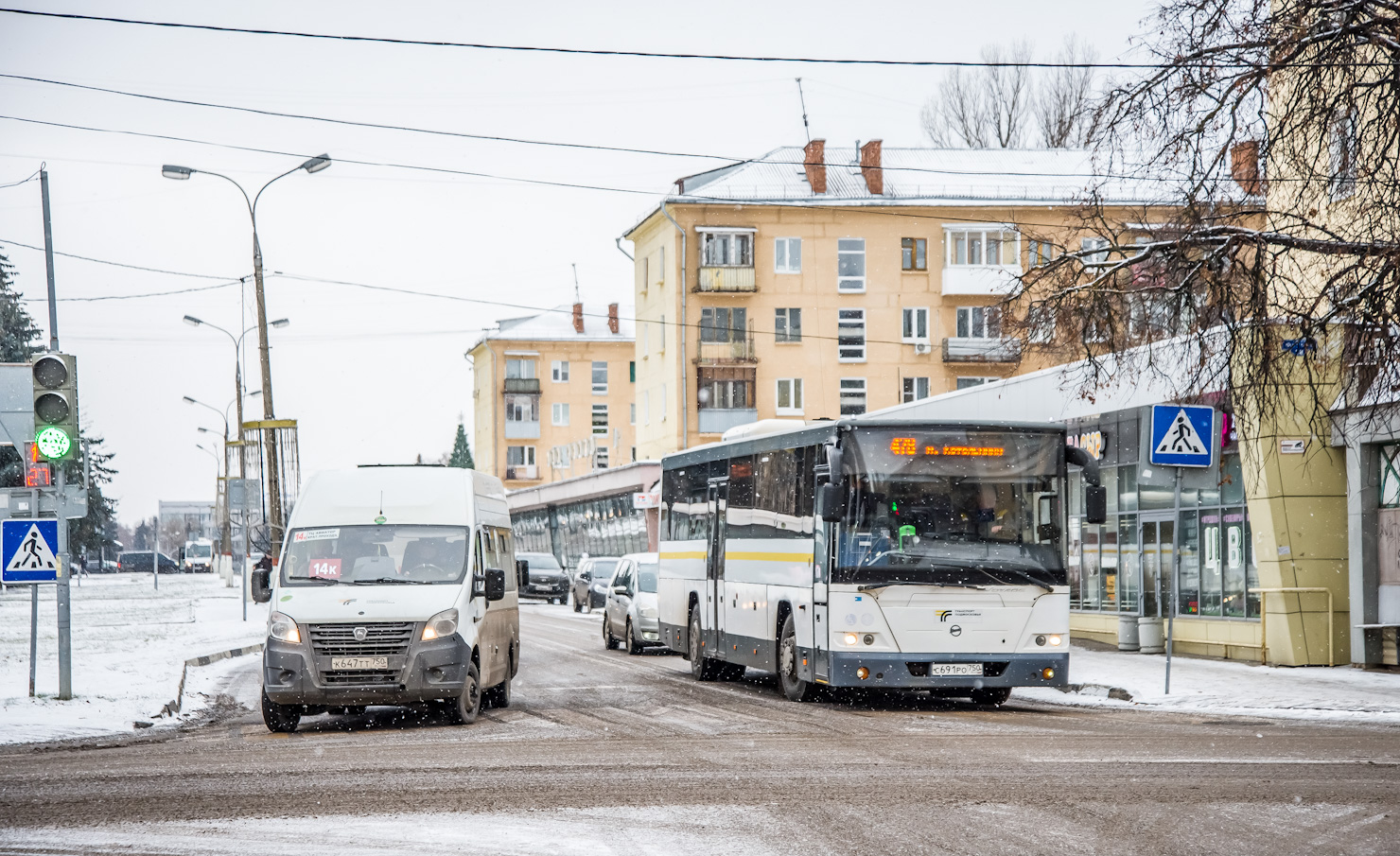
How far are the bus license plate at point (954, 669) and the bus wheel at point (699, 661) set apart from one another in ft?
18.1

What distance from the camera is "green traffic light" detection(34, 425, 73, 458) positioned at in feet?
55.7

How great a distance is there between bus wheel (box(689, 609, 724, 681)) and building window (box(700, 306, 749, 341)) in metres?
40.0

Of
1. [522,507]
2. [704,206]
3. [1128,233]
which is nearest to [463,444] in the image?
[522,507]

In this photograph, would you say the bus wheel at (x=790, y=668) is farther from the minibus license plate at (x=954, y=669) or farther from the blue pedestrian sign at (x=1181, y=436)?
the blue pedestrian sign at (x=1181, y=436)

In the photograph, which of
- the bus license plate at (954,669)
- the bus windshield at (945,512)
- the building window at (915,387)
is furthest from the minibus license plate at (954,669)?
the building window at (915,387)

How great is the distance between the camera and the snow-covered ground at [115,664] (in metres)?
15.8

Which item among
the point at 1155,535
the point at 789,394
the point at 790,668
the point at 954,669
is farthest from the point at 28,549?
the point at 789,394

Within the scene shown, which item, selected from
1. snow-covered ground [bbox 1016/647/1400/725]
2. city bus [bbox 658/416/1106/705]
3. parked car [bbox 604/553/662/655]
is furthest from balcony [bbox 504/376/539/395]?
city bus [bbox 658/416/1106/705]

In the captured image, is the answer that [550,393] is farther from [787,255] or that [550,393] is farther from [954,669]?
[954,669]

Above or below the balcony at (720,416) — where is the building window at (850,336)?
above

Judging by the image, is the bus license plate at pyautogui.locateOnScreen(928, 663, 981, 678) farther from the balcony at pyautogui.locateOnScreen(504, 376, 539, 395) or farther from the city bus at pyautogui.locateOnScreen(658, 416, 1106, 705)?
the balcony at pyautogui.locateOnScreen(504, 376, 539, 395)

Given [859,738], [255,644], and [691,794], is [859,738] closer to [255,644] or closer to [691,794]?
[691,794]

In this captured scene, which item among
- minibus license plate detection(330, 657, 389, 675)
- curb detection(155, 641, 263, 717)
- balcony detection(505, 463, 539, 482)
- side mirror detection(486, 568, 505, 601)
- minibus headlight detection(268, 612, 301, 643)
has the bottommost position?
curb detection(155, 641, 263, 717)

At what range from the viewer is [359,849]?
8.30 m
